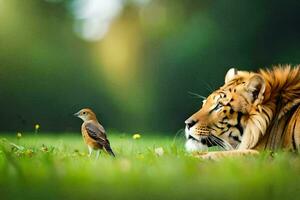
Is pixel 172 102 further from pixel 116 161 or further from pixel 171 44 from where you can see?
pixel 116 161

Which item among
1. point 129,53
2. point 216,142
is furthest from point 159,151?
point 129,53

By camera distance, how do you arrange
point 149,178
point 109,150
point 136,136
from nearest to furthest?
1. point 149,178
2. point 109,150
3. point 136,136

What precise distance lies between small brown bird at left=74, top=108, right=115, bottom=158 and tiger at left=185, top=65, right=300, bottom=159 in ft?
0.91

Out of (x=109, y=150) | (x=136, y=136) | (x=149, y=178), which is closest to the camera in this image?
(x=149, y=178)

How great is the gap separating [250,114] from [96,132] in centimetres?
50

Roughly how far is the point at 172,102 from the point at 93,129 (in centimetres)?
29

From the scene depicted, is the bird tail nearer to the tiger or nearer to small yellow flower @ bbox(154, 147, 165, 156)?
small yellow flower @ bbox(154, 147, 165, 156)

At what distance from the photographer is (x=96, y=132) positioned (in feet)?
7.33

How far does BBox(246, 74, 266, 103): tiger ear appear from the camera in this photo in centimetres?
235

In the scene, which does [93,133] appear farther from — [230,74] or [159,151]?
[230,74]

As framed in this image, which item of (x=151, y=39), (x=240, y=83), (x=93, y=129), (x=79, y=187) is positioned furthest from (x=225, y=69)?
(x=79, y=187)

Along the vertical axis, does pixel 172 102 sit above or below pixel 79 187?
above

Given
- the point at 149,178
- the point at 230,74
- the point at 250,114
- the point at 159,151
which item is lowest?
the point at 149,178

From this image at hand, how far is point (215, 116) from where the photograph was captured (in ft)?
7.85
